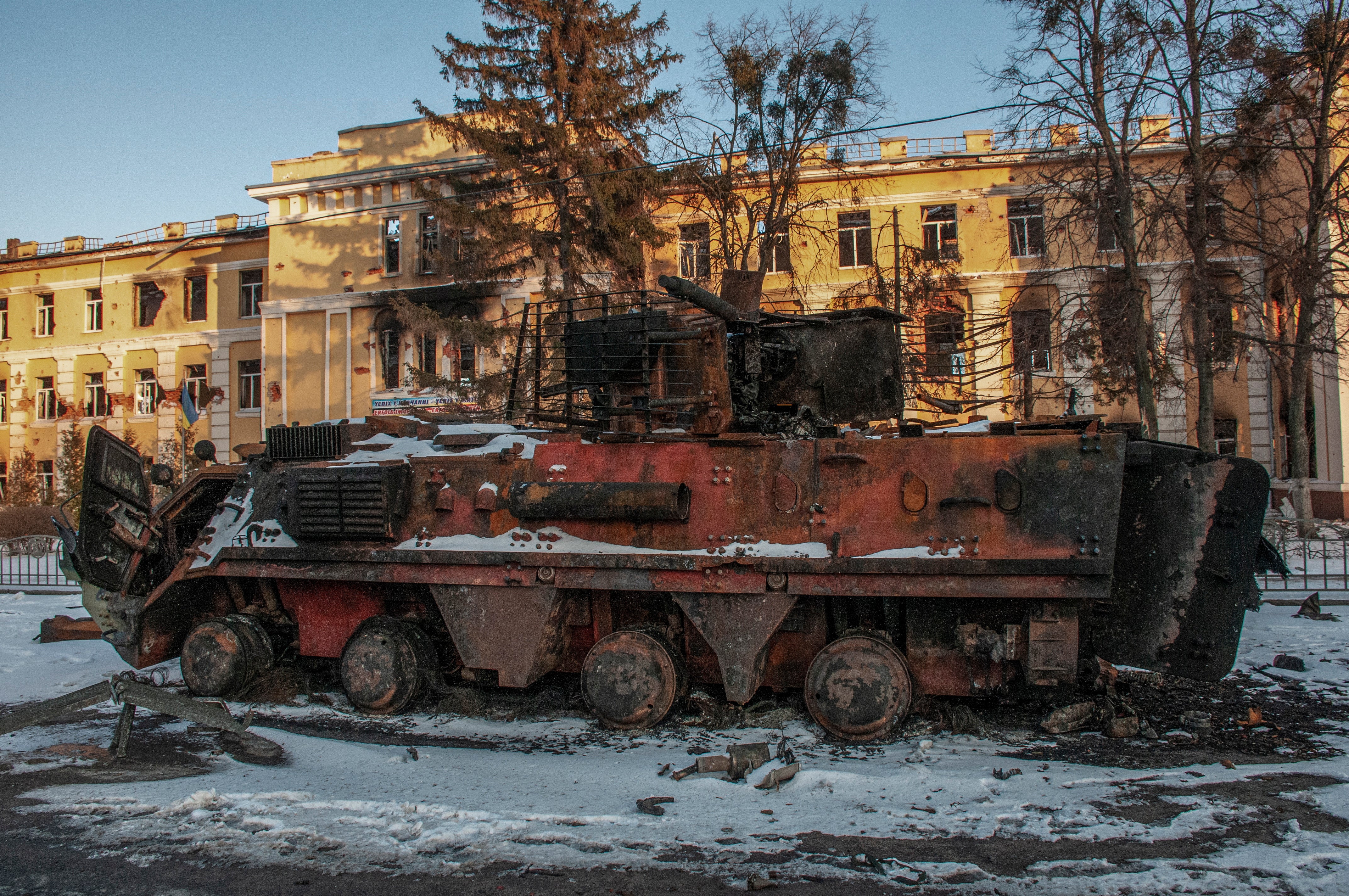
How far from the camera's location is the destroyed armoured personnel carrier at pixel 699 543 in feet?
18.6

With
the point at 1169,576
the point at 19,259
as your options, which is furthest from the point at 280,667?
the point at 19,259

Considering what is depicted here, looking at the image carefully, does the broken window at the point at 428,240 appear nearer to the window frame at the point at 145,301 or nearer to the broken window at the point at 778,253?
the broken window at the point at 778,253

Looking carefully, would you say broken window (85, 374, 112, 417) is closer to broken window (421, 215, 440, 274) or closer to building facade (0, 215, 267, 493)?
building facade (0, 215, 267, 493)

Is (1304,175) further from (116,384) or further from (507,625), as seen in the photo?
(116,384)

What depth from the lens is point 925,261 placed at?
20484 mm

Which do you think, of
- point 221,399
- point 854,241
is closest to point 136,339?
point 221,399

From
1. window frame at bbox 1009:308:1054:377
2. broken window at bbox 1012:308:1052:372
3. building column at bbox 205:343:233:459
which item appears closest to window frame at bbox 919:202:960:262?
window frame at bbox 1009:308:1054:377

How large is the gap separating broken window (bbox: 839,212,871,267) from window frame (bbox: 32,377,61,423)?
2992 centimetres

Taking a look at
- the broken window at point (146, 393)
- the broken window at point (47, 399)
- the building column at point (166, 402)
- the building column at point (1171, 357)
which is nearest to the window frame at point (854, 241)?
the building column at point (1171, 357)

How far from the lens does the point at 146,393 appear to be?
3238 centimetres

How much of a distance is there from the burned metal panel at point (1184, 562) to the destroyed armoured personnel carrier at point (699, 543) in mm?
17

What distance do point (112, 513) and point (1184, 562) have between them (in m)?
8.10

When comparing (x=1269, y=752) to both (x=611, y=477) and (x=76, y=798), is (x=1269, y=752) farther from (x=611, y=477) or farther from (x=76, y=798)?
(x=76, y=798)

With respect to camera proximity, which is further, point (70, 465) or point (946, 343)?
point (70, 465)
